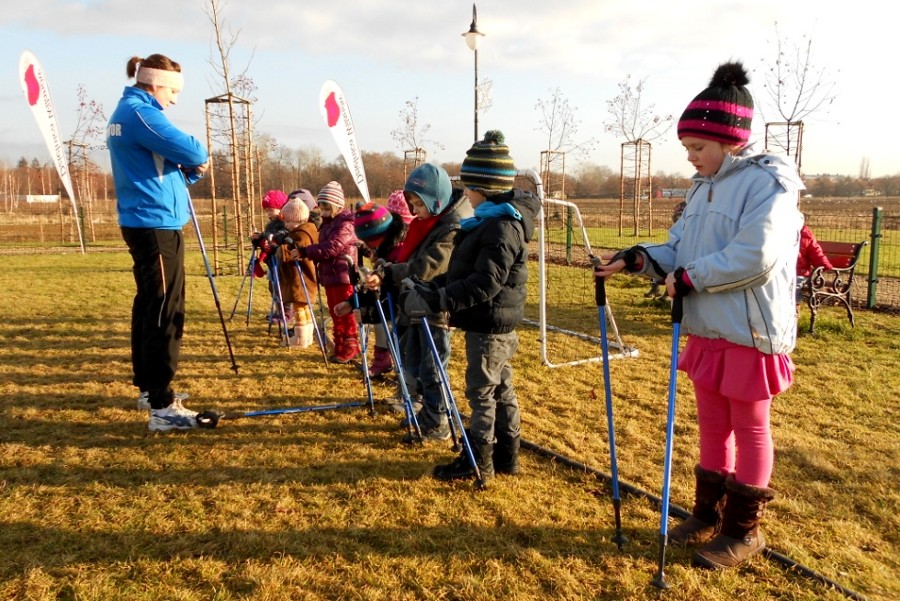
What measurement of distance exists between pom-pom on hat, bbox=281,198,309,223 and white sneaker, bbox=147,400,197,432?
9.47 feet

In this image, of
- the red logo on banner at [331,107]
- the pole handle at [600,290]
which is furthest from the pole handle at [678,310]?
the red logo on banner at [331,107]

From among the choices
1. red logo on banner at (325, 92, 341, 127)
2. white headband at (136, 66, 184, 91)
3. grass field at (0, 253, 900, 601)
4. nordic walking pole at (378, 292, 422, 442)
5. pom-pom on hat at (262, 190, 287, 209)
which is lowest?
grass field at (0, 253, 900, 601)

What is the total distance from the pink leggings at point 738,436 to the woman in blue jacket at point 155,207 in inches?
135

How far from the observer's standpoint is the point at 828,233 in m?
17.2

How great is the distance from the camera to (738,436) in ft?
9.05

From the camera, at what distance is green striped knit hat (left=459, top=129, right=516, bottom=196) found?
3.37 m

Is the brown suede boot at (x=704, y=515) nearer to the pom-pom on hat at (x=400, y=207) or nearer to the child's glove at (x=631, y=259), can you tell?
the child's glove at (x=631, y=259)

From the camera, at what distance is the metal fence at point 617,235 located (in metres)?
10.4

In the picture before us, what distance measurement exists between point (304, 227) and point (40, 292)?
6851 millimetres

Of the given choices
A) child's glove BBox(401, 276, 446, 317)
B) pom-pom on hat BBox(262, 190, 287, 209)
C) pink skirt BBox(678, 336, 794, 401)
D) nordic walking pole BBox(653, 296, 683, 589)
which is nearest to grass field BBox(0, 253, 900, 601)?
nordic walking pole BBox(653, 296, 683, 589)

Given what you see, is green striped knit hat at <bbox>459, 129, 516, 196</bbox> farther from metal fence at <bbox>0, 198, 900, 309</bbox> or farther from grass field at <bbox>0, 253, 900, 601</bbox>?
metal fence at <bbox>0, 198, 900, 309</bbox>

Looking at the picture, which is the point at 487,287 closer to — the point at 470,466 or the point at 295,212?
the point at 470,466

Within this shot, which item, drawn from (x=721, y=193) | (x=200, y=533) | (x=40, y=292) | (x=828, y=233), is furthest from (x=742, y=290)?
(x=828, y=233)

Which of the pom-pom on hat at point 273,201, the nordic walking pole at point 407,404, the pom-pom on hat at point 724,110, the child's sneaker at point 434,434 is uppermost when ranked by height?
the pom-pom on hat at point 724,110
